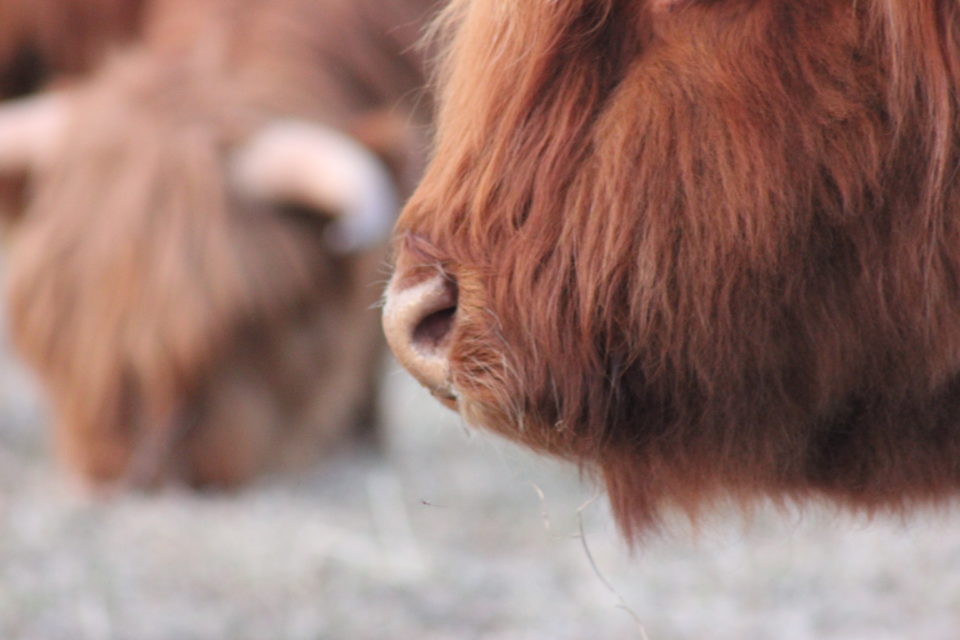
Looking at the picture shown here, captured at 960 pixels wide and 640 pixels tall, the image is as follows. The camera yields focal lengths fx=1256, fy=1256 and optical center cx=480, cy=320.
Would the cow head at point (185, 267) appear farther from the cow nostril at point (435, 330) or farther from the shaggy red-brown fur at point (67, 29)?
the cow nostril at point (435, 330)

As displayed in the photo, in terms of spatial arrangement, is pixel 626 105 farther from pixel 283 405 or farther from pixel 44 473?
pixel 44 473

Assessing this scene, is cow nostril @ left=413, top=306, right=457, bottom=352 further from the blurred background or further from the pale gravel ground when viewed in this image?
the blurred background

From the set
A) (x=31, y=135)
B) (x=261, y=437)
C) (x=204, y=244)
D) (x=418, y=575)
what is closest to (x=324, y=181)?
(x=204, y=244)

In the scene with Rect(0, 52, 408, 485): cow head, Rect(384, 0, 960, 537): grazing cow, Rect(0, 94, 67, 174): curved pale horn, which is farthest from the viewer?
Rect(0, 94, 67, 174): curved pale horn

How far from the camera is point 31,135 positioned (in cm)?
333

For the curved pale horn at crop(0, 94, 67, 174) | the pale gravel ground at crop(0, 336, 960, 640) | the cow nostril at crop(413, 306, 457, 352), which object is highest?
the cow nostril at crop(413, 306, 457, 352)

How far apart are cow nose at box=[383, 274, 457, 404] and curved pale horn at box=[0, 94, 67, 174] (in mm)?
2310

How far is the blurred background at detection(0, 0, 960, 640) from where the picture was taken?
233 centimetres

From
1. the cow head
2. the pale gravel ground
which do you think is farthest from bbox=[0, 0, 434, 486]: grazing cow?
the pale gravel ground

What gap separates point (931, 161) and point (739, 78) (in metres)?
0.19

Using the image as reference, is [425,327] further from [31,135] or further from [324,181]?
[31,135]

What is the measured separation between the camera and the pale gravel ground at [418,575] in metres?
2.22

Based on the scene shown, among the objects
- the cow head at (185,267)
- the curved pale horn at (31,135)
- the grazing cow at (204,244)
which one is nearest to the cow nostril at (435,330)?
the grazing cow at (204,244)

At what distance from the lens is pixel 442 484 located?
138 inches
